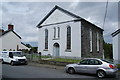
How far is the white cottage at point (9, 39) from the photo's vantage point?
1500 inches

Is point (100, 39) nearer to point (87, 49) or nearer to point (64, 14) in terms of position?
point (87, 49)

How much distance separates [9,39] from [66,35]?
2135cm

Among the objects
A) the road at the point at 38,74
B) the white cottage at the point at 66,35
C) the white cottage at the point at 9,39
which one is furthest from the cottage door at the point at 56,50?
the white cottage at the point at 9,39

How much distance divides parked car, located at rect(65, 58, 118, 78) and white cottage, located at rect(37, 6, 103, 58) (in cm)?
1105

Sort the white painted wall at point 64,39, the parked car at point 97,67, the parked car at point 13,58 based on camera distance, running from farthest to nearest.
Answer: the white painted wall at point 64,39, the parked car at point 13,58, the parked car at point 97,67

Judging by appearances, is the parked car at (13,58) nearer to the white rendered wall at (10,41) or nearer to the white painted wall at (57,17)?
the white painted wall at (57,17)

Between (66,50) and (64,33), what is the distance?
304cm

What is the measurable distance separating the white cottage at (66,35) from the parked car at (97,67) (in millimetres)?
11051

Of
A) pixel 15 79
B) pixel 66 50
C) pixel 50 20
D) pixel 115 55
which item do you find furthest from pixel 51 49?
pixel 15 79

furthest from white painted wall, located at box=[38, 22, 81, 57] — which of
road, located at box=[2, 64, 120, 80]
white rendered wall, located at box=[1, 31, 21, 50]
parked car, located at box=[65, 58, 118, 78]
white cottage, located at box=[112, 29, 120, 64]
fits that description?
white rendered wall, located at box=[1, 31, 21, 50]

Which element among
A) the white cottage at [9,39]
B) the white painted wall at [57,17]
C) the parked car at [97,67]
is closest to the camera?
the parked car at [97,67]

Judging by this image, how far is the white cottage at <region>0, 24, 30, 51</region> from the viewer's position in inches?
1500

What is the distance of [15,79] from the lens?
913 centimetres

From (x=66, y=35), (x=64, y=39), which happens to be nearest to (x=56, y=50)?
(x=64, y=39)
